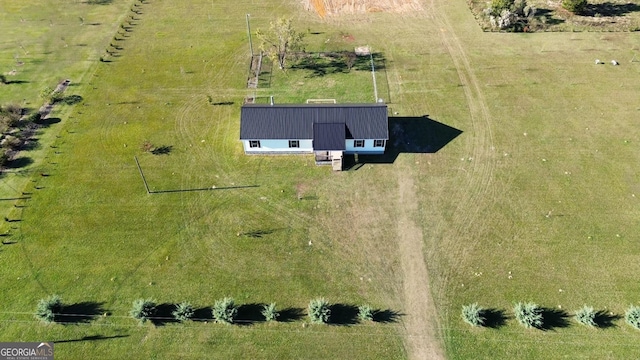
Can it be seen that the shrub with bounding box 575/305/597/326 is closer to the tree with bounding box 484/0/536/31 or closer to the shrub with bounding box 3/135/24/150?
the tree with bounding box 484/0/536/31

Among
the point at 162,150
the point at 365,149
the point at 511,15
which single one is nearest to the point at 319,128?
the point at 365,149

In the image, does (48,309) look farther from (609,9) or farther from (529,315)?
(609,9)

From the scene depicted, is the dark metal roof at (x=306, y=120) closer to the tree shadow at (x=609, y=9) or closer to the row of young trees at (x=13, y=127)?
the row of young trees at (x=13, y=127)

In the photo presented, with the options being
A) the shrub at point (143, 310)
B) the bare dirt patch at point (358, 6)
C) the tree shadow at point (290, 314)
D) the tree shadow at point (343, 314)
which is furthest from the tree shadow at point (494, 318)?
the bare dirt patch at point (358, 6)

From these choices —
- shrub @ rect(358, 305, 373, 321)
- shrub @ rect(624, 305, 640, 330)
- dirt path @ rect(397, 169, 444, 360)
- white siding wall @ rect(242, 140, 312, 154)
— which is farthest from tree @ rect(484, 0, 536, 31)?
shrub @ rect(358, 305, 373, 321)

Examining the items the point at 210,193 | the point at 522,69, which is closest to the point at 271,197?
the point at 210,193

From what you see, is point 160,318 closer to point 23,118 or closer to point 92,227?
point 92,227

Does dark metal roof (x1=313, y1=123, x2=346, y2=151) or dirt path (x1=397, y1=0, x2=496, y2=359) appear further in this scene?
dark metal roof (x1=313, y1=123, x2=346, y2=151)
